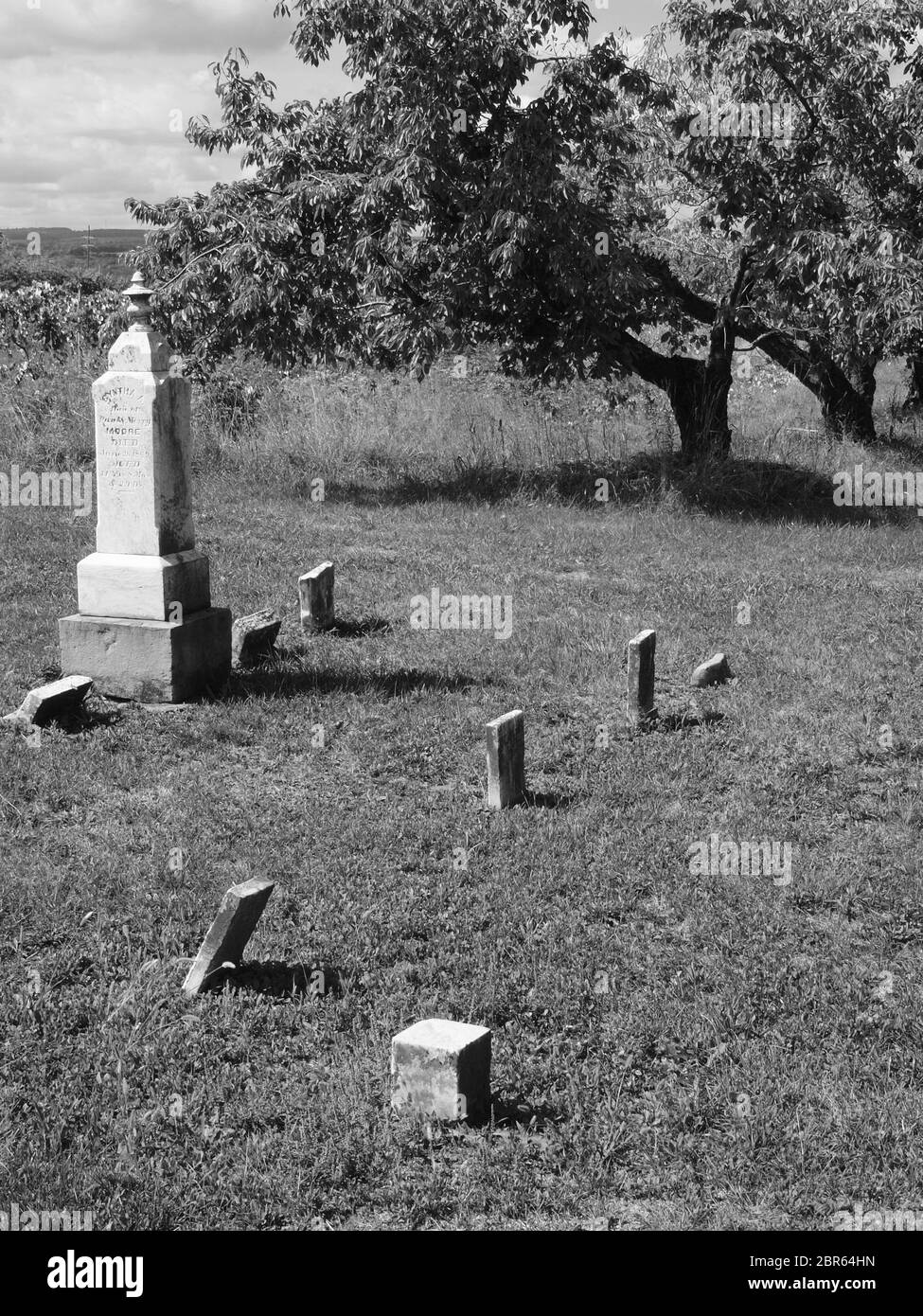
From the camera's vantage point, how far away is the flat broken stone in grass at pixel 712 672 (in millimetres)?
9102

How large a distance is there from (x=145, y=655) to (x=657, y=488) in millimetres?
9134

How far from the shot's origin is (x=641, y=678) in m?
8.24

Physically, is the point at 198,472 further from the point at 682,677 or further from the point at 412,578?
the point at 682,677

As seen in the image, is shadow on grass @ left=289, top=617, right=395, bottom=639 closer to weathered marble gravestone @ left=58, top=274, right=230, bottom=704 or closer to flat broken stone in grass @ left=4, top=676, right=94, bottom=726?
weathered marble gravestone @ left=58, top=274, right=230, bottom=704

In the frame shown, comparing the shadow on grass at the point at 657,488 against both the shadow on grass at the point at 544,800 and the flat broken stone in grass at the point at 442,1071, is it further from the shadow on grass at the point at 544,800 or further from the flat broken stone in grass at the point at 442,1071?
the flat broken stone in grass at the point at 442,1071

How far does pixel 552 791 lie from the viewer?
7199 millimetres

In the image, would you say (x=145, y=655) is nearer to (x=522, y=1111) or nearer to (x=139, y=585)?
(x=139, y=585)

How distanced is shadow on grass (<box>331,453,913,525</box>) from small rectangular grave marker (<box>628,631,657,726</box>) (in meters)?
7.38

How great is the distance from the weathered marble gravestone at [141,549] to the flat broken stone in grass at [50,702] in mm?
490

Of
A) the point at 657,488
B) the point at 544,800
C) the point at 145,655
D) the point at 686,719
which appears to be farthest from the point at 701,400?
the point at 544,800

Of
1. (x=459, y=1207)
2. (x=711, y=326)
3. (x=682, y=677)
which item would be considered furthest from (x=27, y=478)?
(x=459, y=1207)

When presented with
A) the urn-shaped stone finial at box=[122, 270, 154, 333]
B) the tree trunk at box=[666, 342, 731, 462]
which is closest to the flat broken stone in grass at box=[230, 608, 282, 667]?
the urn-shaped stone finial at box=[122, 270, 154, 333]

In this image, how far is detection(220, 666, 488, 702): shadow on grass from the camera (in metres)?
8.83

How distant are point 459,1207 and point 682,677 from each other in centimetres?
591
